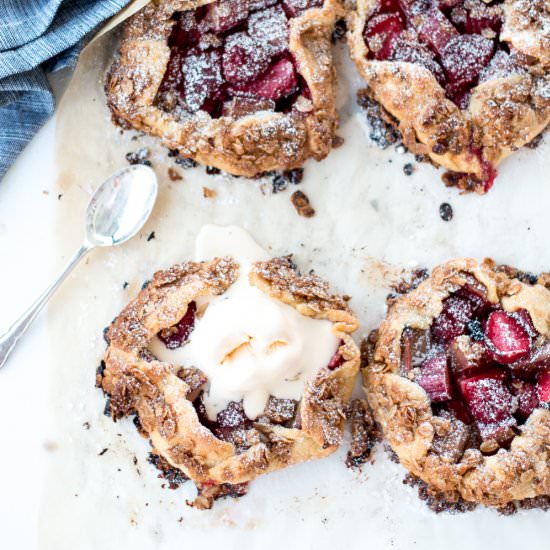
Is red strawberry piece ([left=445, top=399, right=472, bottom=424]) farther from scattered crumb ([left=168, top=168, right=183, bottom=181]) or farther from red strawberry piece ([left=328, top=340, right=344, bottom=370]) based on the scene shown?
scattered crumb ([left=168, top=168, right=183, bottom=181])

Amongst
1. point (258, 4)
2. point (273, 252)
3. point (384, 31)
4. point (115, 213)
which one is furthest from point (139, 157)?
point (384, 31)

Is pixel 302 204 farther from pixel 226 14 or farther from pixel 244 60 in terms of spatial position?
pixel 226 14

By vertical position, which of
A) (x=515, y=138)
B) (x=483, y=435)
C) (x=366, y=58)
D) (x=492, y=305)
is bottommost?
(x=483, y=435)

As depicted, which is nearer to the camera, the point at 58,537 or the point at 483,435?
the point at 483,435

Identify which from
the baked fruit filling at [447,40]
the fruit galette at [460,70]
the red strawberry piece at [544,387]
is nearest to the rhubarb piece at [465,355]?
the red strawberry piece at [544,387]

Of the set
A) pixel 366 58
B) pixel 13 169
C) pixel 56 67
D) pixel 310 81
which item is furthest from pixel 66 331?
pixel 366 58

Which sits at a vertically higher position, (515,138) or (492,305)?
(515,138)

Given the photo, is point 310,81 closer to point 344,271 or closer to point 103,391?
point 344,271

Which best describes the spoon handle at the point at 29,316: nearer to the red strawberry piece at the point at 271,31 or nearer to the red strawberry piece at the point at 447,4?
the red strawberry piece at the point at 271,31
